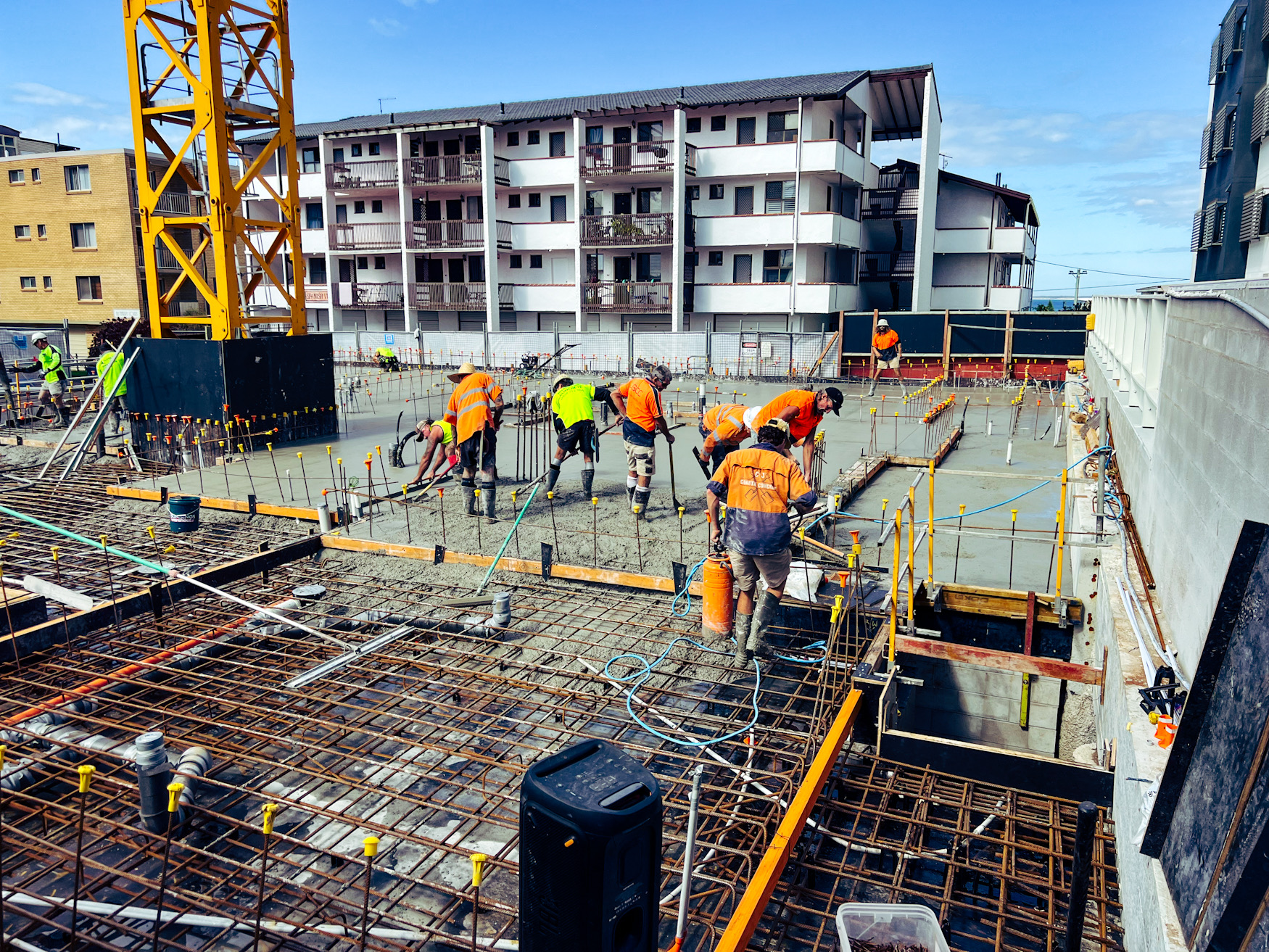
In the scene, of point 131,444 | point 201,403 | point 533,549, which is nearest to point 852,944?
point 533,549

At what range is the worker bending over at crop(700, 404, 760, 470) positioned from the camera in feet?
26.3

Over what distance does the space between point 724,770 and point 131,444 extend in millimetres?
14106

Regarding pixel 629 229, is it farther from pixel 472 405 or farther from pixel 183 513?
pixel 183 513

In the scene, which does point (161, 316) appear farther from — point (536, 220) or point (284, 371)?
point (536, 220)

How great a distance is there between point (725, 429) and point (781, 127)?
28.3 metres

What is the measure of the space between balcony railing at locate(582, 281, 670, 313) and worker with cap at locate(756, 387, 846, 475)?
25.9 metres

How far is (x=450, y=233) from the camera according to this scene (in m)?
37.1

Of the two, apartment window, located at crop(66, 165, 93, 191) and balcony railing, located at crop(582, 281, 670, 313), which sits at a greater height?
apartment window, located at crop(66, 165, 93, 191)

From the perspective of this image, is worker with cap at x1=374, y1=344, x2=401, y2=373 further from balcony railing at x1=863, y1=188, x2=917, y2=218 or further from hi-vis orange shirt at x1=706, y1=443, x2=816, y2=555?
hi-vis orange shirt at x1=706, y1=443, x2=816, y2=555

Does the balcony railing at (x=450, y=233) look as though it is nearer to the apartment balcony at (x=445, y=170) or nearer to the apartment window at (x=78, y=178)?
the apartment balcony at (x=445, y=170)

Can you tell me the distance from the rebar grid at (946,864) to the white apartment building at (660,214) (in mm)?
28871

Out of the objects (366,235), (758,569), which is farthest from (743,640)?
(366,235)

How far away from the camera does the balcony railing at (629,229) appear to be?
33812 mm

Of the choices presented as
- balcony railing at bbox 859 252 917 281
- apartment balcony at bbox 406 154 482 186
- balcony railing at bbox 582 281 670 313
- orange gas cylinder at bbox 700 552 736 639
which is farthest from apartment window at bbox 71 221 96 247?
orange gas cylinder at bbox 700 552 736 639
